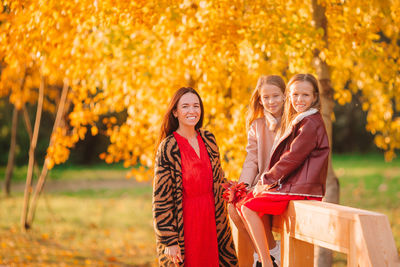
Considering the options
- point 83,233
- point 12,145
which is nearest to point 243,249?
point 83,233

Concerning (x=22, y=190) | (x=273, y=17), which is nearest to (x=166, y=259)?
(x=273, y=17)

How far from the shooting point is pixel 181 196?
2.93 meters

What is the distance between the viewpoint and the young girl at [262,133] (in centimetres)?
310

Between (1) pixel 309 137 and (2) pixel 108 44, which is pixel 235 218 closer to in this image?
(1) pixel 309 137

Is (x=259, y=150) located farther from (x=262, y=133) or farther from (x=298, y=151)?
(x=298, y=151)

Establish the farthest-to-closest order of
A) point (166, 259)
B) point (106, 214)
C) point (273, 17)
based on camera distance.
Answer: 1. point (106, 214)
2. point (273, 17)
3. point (166, 259)

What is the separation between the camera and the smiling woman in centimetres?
290

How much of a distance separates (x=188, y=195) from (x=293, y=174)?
2.29 feet

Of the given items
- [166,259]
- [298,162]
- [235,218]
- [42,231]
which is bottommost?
[42,231]

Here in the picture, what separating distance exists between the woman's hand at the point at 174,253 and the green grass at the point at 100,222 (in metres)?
4.05

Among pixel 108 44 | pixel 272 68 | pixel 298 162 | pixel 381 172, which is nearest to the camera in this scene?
pixel 298 162

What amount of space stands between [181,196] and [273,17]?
2.16 m

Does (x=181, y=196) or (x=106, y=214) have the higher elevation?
(x=181, y=196)

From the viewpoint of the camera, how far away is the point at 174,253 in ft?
9.44
